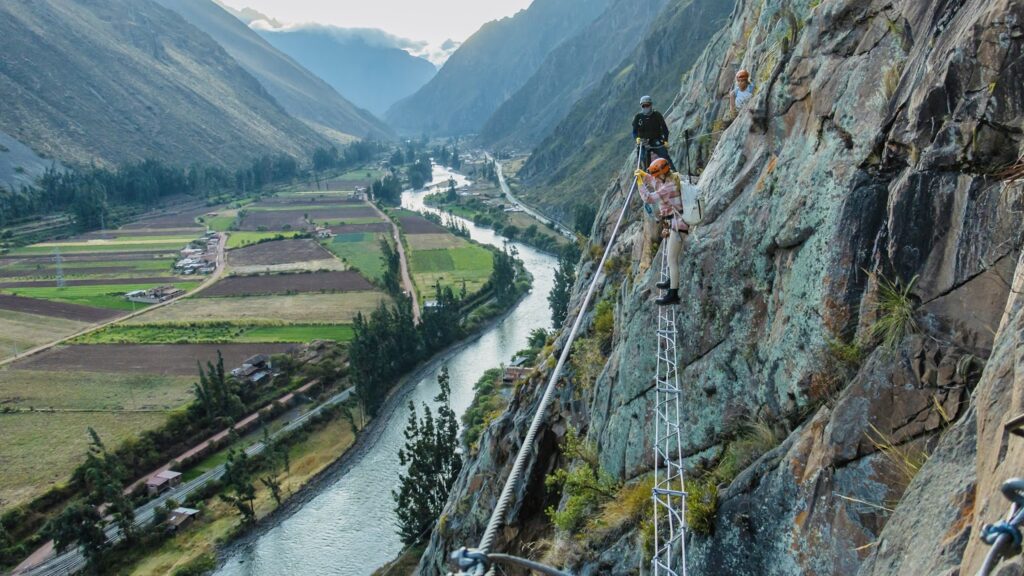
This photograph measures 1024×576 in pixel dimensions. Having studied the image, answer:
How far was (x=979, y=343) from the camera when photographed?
5.61 m

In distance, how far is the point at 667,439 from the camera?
8.71 meters

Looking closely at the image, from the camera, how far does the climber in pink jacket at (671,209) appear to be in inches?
398

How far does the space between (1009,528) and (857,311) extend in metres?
4.06

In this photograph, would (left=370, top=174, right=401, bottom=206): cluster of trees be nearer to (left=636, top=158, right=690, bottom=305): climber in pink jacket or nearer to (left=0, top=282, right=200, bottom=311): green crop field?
(left=0, top=282, right=200, bottom=311): green crop field

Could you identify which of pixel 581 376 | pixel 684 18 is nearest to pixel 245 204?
pixel 684 18

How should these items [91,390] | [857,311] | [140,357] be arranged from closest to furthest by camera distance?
1. [857,311]
2. [91,390]
3. [140,357]

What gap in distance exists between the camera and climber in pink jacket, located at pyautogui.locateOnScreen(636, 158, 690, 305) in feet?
33.2

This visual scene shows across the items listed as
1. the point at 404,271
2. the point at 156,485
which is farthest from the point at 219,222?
the point at 156,485

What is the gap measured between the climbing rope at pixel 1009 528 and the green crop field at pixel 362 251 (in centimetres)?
9122

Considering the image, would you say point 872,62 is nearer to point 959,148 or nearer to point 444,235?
point 959,148

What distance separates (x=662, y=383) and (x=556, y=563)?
10.6ft

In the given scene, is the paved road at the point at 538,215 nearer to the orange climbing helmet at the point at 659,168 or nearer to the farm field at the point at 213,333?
the farm field at the point at 213,333

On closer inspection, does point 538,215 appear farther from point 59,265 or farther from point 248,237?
point 59,265

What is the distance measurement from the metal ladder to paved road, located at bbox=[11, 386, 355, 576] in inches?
1631
